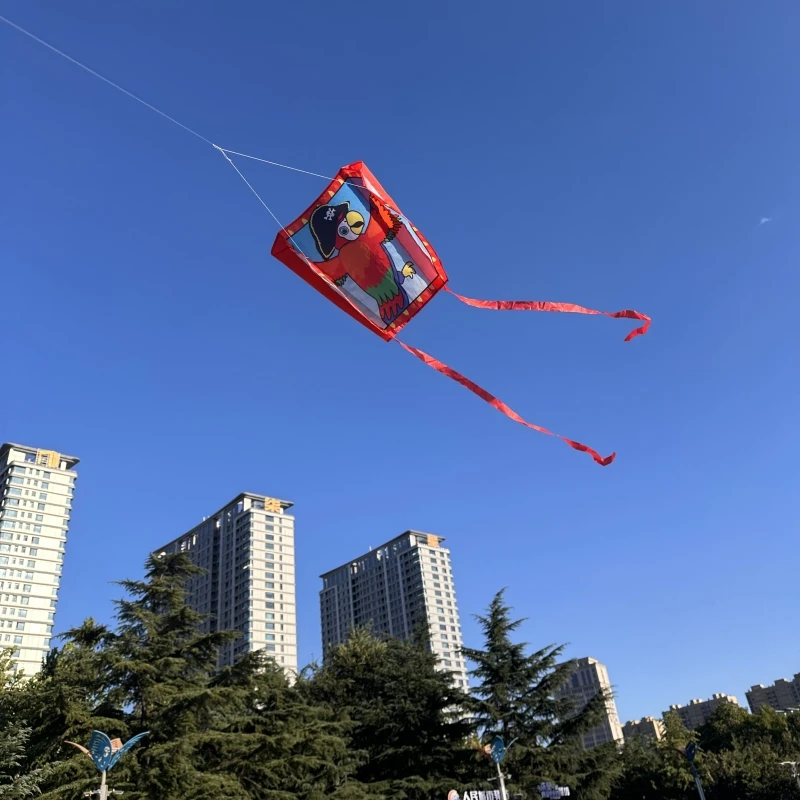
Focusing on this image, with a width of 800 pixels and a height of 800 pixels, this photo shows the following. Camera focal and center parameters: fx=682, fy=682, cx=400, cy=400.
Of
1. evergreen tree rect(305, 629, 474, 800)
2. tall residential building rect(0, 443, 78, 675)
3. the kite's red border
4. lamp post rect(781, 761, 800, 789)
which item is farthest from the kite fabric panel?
tall residential building rect(0, 443, 78, 675)

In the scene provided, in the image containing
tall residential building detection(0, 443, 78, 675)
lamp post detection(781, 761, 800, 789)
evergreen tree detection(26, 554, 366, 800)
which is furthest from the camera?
tall residential building detection(0, 443, 78, 675)

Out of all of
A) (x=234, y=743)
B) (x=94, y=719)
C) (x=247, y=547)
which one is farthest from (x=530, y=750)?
(x=247, y=547)

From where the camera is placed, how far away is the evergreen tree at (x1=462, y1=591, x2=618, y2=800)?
23.6 metres

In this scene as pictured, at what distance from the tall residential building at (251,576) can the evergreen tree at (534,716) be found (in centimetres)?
6274

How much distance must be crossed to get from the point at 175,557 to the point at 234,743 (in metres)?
5.76

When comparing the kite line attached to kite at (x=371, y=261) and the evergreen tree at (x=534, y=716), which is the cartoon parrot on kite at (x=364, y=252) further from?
the evergreen tree at (x=534, y=716)

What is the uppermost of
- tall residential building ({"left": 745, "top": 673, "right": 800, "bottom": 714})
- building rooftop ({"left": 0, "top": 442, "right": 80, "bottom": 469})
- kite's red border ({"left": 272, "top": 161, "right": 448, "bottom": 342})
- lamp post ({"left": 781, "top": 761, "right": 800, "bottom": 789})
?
building rooftop ({"left": 0, "top": 442, "right": 80, "bottom": 469})

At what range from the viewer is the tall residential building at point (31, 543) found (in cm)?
8041

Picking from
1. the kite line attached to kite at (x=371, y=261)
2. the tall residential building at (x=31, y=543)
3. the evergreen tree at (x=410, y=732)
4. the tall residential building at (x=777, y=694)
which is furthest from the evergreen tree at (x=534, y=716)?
the tall residential building at (x=777, y=694)

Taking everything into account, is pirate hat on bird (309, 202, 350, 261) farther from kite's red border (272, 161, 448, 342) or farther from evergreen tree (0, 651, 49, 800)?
evergreen tree (0, 651, 49, 800)

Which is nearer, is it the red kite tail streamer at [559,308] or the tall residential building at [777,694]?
the red kite tail streamer at [559,308]

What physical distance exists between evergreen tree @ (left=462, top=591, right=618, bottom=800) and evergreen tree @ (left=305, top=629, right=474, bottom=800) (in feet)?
4.92

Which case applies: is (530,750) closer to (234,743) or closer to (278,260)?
(234,743)

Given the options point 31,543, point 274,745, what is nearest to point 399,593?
point 31,543
